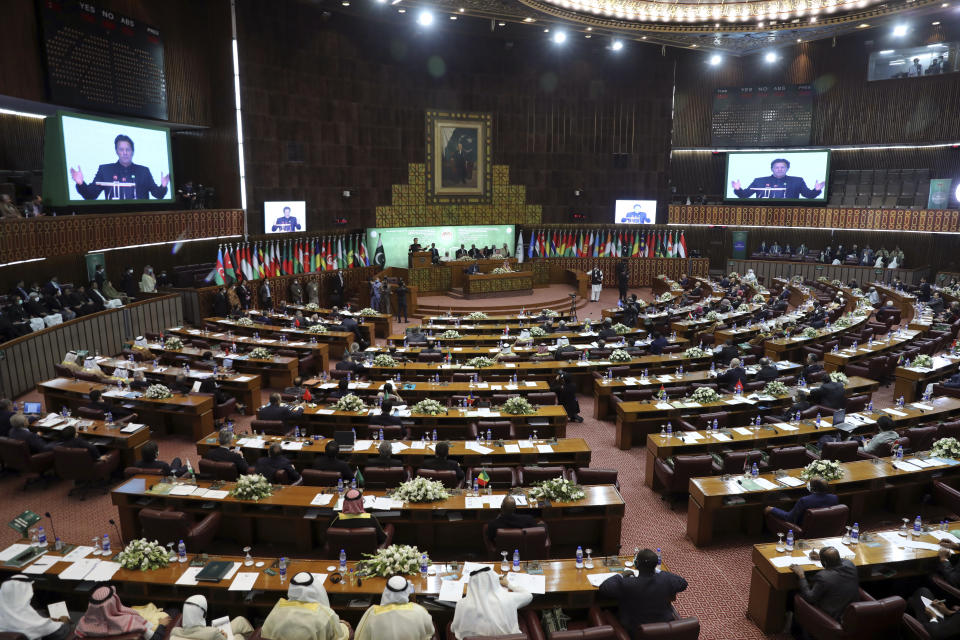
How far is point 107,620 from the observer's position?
15.5 feet

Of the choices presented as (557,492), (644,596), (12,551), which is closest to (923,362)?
(557,492)

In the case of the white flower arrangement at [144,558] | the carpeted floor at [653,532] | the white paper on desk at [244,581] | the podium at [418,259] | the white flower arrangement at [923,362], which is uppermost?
the podium at [418,259]

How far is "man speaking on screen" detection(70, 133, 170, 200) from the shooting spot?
56.5ft

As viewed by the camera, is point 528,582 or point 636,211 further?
point 636,211

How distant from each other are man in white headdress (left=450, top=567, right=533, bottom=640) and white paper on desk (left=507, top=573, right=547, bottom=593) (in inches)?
22.1

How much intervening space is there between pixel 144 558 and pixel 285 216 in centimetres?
1992

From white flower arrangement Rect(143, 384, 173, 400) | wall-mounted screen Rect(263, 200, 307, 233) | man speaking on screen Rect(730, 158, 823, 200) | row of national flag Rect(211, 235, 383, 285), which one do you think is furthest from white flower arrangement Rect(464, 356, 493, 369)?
man speaking on screen Rect(730, 158, 823, 200)

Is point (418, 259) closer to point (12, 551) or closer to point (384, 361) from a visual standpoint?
point (384, 361)

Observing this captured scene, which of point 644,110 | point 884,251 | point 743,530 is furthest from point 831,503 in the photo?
point 644,110

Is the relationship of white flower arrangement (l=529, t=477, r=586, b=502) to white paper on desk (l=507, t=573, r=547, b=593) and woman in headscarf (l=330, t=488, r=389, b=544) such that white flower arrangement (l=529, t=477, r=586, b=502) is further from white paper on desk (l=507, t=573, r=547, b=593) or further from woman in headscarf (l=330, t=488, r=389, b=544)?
woman in headscarf (l=330, t=488, r=389, b=544)

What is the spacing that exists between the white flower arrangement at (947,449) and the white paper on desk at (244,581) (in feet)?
28.0

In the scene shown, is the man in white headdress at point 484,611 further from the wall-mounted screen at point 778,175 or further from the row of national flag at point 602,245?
the wall-mounted screen at point 778,175

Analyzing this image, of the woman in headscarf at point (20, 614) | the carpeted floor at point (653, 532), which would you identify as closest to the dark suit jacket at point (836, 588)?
the carpeted floor at point (653, 532)

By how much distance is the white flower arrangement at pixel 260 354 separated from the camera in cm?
1377
